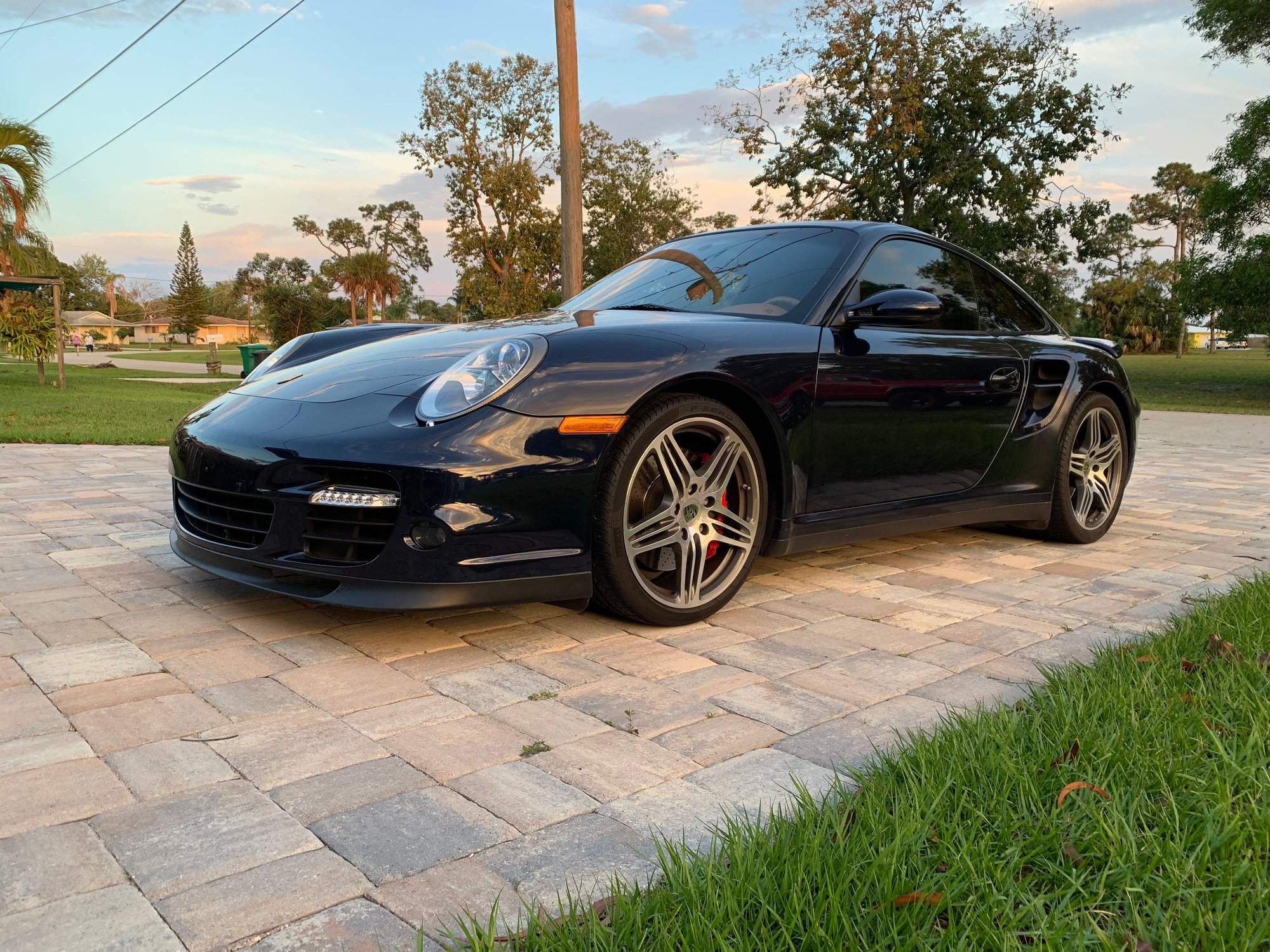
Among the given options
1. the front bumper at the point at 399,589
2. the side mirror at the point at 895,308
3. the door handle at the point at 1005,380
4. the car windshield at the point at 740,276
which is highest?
the car windshield at the point at 740,276

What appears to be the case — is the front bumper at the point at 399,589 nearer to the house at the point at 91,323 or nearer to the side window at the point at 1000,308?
the side window at the point at 1000,308

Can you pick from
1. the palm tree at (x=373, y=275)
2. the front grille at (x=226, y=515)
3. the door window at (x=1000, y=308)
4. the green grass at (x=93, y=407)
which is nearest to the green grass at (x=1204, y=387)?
the door window at (x=1000, y=308)

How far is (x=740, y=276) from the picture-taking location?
152 inches

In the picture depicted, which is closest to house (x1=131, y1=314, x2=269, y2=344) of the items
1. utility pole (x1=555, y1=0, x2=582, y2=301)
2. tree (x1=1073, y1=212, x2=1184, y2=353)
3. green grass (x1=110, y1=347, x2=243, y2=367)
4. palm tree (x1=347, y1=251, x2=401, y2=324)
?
palm tree (x1=347, y1=251, x2=401, y2=324)

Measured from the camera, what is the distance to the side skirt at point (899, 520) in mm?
3439

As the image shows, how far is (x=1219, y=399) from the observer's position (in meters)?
20.5

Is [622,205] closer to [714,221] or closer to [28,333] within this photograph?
[714,221]

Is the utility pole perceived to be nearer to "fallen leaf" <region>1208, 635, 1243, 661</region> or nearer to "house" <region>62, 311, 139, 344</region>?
"fallen leaf" <region>1208, 635, 1243, 661</region>

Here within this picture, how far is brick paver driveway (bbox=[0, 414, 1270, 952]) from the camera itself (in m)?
1.64

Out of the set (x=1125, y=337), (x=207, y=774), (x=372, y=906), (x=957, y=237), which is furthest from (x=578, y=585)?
(x=1125, y=337)

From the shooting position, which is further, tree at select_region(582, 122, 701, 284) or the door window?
tree at select_region(582, 122, 701, 284)

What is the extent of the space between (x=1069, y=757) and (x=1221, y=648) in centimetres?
107

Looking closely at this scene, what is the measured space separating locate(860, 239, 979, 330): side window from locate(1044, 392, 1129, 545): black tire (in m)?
0.81

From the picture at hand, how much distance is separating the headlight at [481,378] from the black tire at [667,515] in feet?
1.19
